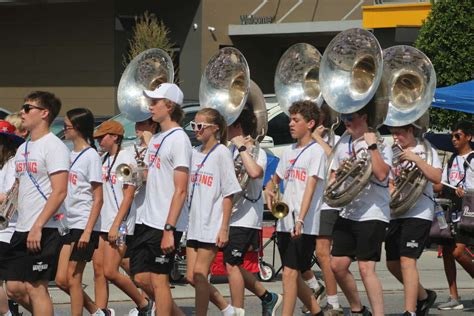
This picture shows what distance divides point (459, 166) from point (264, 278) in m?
2.41

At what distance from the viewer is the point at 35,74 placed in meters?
31.8

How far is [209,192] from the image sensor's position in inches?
332

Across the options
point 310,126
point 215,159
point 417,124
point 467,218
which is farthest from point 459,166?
point 215,159

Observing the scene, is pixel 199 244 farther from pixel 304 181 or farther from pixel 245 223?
pixel 304 181

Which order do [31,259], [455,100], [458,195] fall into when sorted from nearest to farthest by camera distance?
[31,259], [458,195], [455,100]

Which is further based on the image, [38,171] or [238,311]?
[238,311]

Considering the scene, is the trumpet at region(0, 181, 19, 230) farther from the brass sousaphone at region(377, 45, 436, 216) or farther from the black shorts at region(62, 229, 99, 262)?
the brass sousaphone at region(377, 45, 436, 216)

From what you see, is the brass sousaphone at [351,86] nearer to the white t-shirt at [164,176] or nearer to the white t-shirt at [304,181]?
the white t-shirt at [304,181]

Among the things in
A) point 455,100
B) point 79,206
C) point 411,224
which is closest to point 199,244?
point 79,206

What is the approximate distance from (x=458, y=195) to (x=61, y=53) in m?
21.8

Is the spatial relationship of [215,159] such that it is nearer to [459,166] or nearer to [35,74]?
[459,166]

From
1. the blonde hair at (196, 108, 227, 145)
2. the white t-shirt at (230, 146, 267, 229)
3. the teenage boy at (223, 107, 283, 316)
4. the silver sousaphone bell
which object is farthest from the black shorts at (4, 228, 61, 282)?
the silver sousaphone bell

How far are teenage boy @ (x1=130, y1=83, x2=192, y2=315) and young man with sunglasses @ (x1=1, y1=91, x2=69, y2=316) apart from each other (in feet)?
2.16

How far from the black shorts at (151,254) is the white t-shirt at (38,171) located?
2.19 ft
